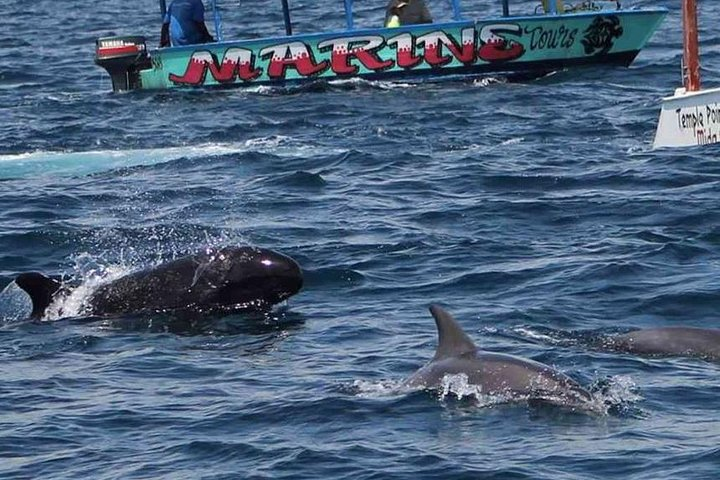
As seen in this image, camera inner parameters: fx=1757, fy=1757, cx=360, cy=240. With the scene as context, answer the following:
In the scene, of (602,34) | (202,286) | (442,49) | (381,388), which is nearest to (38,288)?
(202,286)

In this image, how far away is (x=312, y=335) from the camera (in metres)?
12.6

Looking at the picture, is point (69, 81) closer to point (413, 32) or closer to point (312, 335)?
point (413, 32)

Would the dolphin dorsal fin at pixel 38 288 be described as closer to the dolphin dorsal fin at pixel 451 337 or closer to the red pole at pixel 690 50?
the dolphin dorsal fin at pixel 451 337

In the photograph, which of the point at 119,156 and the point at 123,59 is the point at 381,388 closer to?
the point at 119,156

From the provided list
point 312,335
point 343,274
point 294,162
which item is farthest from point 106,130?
point 312,335

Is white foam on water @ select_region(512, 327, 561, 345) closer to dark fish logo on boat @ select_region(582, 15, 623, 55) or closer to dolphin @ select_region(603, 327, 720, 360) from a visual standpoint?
dolphin @ select_region(603, 327, 720, 360)

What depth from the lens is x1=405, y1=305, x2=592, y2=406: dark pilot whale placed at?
10195mm

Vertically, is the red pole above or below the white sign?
above

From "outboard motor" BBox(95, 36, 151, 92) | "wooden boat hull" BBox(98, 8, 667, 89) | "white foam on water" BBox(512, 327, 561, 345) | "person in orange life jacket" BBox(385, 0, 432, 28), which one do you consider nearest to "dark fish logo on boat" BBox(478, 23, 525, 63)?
"wooden boat hull" BBox(98, 8, 667, 89)

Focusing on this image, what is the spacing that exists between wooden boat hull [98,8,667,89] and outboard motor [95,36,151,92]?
1397 mm

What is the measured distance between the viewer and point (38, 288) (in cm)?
1331

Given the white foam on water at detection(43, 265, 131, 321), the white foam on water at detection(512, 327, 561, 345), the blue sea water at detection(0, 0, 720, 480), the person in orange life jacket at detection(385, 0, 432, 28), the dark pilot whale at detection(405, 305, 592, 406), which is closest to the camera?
the blue sea water at detection(0, 0, 720, 480)

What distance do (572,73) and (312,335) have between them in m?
15.8

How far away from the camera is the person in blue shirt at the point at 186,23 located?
28188mm
